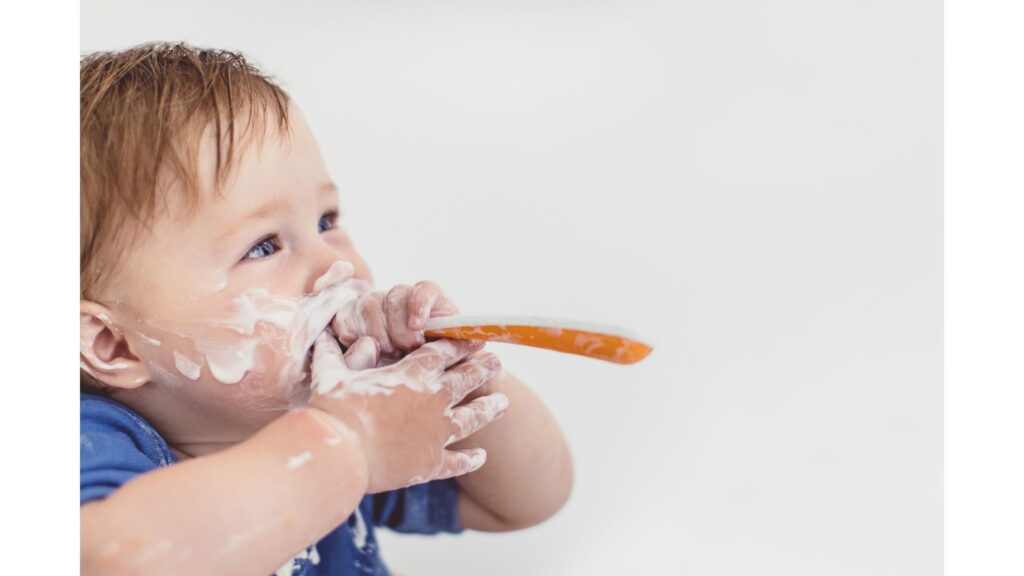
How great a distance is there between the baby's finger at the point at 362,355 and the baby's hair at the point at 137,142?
0.16 m

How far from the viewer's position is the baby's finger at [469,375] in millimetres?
713

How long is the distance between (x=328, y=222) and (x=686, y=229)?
387 millimetres

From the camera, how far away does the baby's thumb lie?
652 millimetres

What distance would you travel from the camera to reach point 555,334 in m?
0.64

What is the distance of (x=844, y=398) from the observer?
3.03ft

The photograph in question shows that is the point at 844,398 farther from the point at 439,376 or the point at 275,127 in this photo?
the point at 275,127

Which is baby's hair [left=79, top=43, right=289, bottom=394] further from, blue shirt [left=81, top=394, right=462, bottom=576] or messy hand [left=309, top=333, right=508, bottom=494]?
messy hand [left=309, top=333, right=508, bottom=494]

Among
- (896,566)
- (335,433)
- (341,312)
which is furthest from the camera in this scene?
(896,566)

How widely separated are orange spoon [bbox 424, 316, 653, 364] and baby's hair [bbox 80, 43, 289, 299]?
218mm

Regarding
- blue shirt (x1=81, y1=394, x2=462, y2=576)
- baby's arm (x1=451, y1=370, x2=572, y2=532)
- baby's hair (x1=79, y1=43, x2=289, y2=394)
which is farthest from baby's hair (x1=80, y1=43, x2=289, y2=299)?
baby's arm (x1=451, y1=370, x2=572, y2=532)

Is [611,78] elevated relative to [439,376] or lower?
elevated

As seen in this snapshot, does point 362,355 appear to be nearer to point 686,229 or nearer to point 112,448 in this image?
point 112,448

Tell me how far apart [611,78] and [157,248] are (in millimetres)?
504
